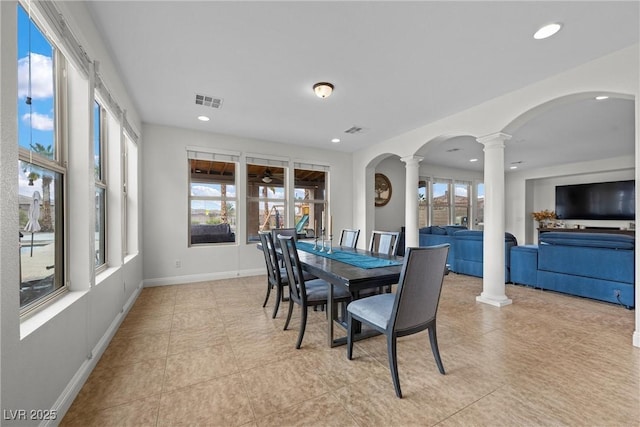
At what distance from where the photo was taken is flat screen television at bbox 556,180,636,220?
676cm

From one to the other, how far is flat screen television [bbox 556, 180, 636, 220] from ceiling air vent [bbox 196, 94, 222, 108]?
370 inches

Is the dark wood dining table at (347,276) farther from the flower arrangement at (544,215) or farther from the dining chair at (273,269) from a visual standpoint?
the flower arrangement at (544,215)

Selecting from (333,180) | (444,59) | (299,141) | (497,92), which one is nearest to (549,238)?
(497,92)

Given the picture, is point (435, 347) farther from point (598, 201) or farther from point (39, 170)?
point (598, 201)

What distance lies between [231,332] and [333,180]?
13.2 feet

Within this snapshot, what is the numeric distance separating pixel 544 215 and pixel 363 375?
A: 914 centimetres

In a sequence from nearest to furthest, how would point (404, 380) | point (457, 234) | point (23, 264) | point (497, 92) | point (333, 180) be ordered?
1. point (23, 264)
2. point (404, 380)
3. point (497, 92)
4. point (457, 234)
5. point (333, 180)

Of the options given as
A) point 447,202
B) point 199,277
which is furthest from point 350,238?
point 447,202

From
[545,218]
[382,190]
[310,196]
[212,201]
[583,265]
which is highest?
[382,190]

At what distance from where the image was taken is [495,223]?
3.35 meters

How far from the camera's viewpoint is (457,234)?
4988 millimetres

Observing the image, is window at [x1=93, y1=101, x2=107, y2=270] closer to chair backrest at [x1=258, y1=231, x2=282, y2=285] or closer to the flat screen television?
chair backrest at [x1=258, y1=231, x2=282, y2=285]

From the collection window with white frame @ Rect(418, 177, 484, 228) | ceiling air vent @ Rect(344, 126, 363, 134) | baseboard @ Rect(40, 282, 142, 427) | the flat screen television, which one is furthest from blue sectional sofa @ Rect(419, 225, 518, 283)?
the flat screen television

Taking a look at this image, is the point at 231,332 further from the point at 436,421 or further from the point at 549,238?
the point at 549,238
